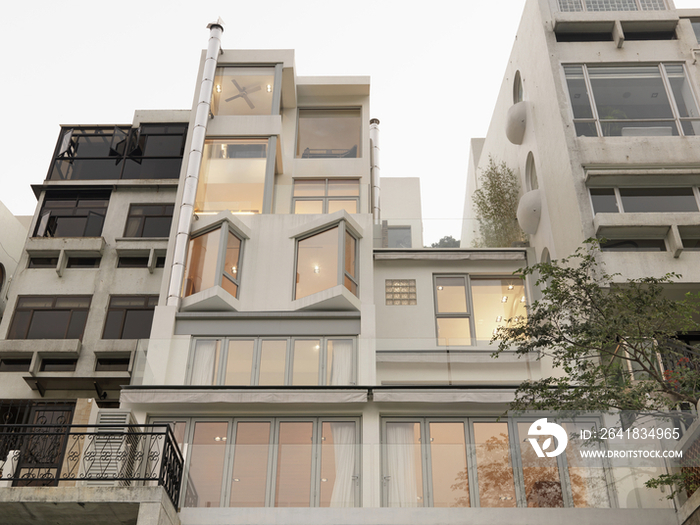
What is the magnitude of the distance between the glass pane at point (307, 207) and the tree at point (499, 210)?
555cm

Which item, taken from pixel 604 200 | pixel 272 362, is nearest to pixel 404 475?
pixel 272 362

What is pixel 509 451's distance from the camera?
40.4 ft

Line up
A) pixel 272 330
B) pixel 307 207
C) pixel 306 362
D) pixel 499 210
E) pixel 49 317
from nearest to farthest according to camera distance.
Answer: pixel 306 362 < pixel 272 330 < pixel 307 207 < pixel 49 317 < pixel 499 210

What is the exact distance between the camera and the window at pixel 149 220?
22.4 m

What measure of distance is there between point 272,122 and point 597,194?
9841 mm

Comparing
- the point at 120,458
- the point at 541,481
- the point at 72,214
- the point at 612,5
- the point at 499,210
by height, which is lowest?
the point at 541,481

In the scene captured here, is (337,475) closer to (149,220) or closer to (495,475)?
(495,475)

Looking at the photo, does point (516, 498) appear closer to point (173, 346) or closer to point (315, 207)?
point (173, 346)

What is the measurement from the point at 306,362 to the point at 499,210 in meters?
9.97

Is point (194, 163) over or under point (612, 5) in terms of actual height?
under

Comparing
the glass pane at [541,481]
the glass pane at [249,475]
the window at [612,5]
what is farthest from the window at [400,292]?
the window at [612,5]

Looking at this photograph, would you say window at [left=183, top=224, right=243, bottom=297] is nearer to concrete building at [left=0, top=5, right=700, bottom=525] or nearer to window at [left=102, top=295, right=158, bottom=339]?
concrete building at [left=0, top=5, right=700, bottom=525]

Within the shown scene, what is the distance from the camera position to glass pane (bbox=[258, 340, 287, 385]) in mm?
15719

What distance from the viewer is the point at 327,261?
17781mm
